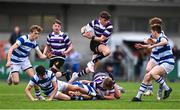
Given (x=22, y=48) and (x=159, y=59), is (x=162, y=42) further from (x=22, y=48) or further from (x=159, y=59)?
(x=22, y=48)

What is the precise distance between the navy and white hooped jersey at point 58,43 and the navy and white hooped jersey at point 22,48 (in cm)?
75

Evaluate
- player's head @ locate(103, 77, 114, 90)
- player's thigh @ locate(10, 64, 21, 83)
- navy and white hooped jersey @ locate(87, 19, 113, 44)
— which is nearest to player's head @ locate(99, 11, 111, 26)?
navy and white hooped jersey @ locate(87, 19, 113, 44)

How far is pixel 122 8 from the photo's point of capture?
47.0 m

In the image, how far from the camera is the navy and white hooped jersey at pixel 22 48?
71.5 feet

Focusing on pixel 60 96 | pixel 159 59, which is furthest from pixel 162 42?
pixel 60 96

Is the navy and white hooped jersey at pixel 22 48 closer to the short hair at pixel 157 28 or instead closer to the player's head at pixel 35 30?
the player's head at pixel 35 30

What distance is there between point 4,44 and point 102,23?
21.2m

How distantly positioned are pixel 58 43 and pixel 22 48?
1154mm

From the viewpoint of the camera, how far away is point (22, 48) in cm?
2223

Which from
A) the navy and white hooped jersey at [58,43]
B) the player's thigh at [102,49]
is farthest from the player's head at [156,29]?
the navy and white hooped jersey at [58,43]

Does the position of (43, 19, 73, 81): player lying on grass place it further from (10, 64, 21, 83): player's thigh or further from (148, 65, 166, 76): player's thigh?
(148, 65, 166, 76): player's thigh

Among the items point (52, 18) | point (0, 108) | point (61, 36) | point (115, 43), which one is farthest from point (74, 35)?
point (0, 108)

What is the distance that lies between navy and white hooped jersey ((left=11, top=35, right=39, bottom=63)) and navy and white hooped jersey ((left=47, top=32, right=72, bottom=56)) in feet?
2.46

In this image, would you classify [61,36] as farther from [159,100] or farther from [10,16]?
[10,16]
